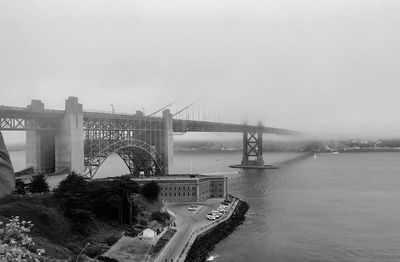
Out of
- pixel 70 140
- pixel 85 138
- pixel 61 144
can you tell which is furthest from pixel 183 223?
pixel 85 138

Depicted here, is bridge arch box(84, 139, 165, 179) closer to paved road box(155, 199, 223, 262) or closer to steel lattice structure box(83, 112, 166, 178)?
steel lattice structure box(83, 112, 166, 178)

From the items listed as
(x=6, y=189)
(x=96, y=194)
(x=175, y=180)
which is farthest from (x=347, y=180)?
(x=6, y=189)

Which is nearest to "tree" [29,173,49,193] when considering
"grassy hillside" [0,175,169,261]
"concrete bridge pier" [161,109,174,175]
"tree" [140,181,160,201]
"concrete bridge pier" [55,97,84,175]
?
"grassy hillside" [0,175,169,261]

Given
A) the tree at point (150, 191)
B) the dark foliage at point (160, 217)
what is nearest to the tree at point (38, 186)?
the dark foliage at point (160, 217)

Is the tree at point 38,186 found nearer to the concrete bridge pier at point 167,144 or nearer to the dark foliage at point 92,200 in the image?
the dark foliage at point 92,200

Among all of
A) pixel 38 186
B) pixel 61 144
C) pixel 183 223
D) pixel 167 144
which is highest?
pixel 61 144

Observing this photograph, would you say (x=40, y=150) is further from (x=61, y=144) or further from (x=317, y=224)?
(x=317, y=224)
